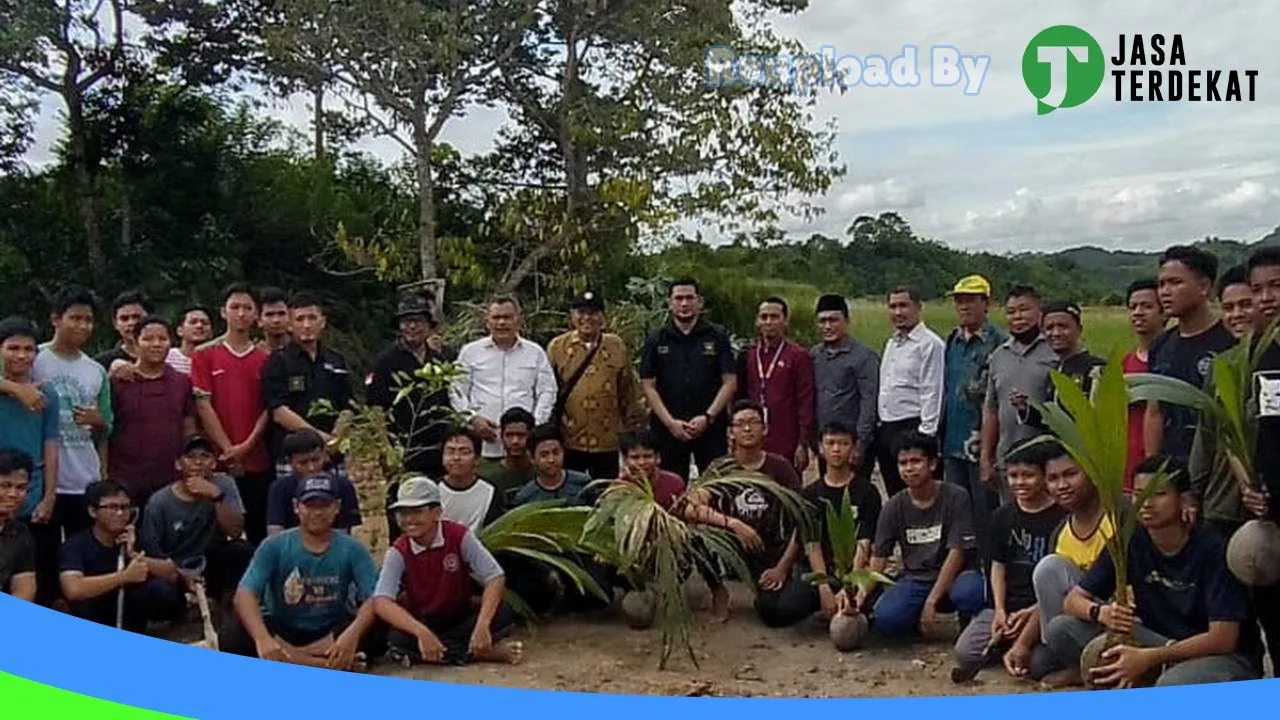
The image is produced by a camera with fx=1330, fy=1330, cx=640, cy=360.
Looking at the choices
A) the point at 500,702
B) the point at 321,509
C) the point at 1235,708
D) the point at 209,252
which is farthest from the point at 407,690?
the point at 1235,708

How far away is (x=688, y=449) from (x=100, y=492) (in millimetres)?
1602

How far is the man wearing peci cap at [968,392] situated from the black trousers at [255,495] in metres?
1.89

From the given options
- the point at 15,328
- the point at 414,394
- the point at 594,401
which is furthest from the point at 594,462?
the point at 15,328

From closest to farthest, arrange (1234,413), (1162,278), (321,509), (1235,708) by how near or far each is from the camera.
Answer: (1235,708) → (1234,413) → (1162,278) → (321,509)

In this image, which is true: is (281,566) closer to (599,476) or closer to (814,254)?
(599,476)

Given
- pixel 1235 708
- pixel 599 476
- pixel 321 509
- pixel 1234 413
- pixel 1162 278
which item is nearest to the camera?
pixel 1235 708

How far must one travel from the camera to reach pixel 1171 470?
2744 mm

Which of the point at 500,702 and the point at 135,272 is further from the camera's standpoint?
the point at 135,272

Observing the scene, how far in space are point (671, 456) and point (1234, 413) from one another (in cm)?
166

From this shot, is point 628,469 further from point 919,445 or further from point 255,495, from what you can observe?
point 255,495

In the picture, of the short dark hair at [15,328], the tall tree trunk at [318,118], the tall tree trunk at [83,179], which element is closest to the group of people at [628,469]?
the short dark hair at [15,328]

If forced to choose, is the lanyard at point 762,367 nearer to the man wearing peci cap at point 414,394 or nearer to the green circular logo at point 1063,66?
the man wearing peci cap at point 414,394

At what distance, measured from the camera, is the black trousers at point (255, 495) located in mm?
3635

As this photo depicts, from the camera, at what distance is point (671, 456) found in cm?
390
